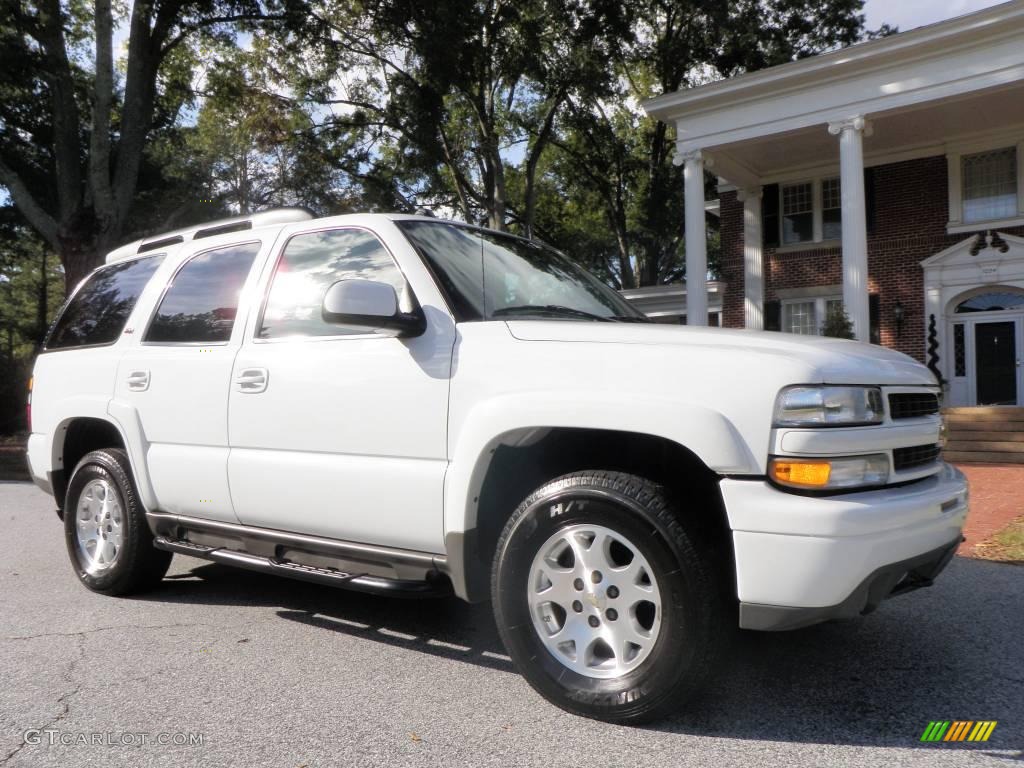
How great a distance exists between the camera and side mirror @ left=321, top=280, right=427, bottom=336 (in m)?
3.28

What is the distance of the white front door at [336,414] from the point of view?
11.0ft

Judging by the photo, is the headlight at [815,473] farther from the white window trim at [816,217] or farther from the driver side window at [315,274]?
the white window trim at [816,217]

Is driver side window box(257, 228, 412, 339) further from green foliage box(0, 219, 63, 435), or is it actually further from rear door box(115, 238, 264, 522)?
green foliage box(0, 219, 63, 435)

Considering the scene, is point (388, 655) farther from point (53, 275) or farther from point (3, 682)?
point (53, 275)

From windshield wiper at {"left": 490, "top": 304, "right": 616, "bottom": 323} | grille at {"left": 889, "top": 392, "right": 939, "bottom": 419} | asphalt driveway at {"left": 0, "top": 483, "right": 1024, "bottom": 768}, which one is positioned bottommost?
asphalt driveway at {"left": 0, "top": 483, "right": 1024, "bottom": 768}

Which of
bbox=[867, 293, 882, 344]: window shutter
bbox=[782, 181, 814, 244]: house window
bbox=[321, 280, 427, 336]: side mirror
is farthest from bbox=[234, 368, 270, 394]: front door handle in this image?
bbox=[782, 181, 814, 244]: house window

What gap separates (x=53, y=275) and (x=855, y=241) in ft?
162

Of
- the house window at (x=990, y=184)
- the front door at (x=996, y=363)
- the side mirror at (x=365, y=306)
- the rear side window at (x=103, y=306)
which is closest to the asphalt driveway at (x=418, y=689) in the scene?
the side mirror at (x=365, y=306)

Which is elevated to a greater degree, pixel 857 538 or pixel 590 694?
pixel 857 538

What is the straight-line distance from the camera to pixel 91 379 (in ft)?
15.9

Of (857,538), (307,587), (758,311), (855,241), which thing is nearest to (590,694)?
(857,538)

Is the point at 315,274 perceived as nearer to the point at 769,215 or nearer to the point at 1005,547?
the point at 1005,547

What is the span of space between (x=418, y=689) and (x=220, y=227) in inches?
112

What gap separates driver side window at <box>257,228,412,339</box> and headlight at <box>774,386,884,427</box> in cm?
172
